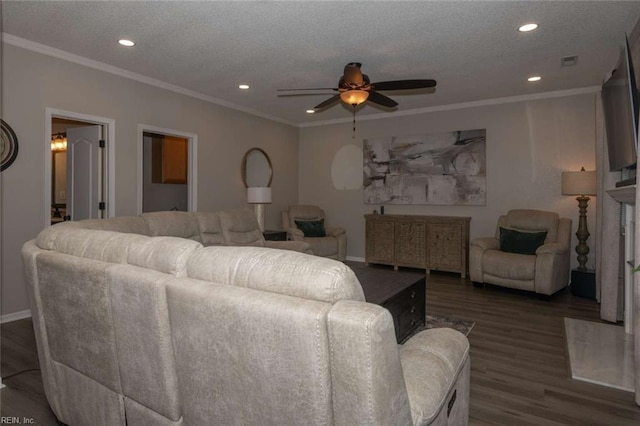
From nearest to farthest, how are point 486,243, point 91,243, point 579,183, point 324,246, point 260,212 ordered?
point 91,243 < point 579,183 < point 486,243 < point 260,212 < point 324,246

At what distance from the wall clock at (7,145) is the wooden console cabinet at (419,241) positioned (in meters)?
4.53

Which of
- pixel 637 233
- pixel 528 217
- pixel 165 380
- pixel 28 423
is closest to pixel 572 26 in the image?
pixel 637 233

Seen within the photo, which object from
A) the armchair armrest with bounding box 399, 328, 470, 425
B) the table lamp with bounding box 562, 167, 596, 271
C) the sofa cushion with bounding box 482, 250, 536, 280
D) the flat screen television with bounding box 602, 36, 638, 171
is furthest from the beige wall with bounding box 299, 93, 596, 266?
the armchair armrest with bounding box 399, 328, 470, 425

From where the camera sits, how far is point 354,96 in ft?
11.6

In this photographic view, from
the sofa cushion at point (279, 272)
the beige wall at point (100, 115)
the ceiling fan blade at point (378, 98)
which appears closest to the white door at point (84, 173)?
the beige wall at point (100, 115)

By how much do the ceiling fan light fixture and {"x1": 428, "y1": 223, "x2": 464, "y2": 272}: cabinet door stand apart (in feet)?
8.67

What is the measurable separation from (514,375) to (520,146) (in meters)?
3.79

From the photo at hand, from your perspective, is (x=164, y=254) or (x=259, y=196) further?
(x=259, y=196)

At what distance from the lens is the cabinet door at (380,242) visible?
5855 millimetres

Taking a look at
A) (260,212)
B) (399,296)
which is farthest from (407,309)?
(260,212)

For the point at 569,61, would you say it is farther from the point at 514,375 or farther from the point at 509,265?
the point at 514,375

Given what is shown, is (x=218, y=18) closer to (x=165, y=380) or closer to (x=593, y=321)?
(x=165, y=380)

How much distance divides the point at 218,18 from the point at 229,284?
256cm

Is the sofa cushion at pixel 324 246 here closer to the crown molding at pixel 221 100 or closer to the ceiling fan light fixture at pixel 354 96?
the crown molding at pixel 221 100
